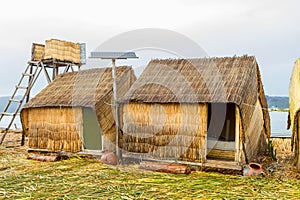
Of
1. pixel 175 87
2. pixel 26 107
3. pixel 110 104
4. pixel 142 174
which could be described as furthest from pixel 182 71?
pixel 26 107

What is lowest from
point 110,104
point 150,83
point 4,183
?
point 4,183

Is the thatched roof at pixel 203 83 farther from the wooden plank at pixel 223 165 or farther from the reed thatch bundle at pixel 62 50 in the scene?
the reed thatch bundle at pixel 62 50

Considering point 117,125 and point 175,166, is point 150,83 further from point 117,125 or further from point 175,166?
point 175,166

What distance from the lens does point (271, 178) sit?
7656 mm

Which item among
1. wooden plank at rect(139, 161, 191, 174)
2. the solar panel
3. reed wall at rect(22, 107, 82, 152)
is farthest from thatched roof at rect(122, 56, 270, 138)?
reed wall at rect(22, 107, 82, 152)

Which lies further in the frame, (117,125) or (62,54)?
(62,54)

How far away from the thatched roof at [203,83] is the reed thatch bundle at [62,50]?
4.72 metres

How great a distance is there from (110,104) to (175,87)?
2388mm

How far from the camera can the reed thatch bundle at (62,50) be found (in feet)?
42.2

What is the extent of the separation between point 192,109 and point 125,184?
9.45 feet

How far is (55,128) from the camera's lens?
10.6 meters

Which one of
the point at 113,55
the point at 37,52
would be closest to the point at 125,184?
the point at 113,55

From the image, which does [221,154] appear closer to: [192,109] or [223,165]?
[223,165]

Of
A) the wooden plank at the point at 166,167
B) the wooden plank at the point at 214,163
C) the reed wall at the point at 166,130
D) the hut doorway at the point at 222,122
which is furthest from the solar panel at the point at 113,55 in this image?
the hut doorway at the point at 222,122
